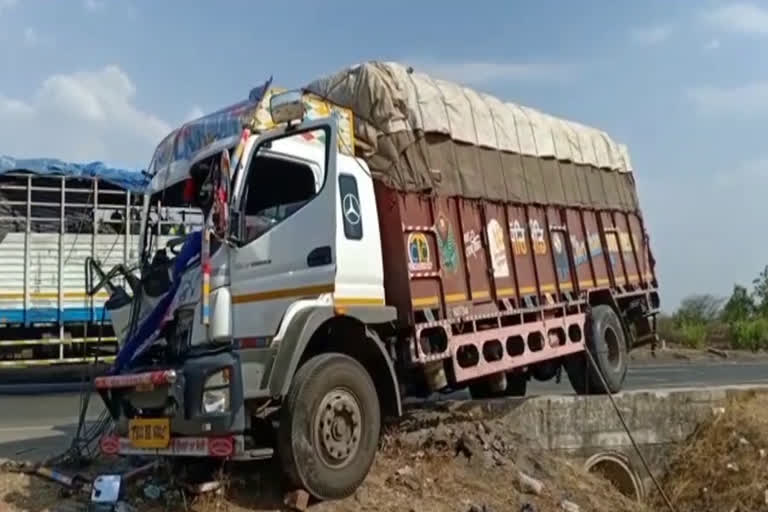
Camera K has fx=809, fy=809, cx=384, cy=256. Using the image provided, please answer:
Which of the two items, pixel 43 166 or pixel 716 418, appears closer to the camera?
pixel 716 418

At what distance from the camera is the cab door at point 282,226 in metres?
5.67

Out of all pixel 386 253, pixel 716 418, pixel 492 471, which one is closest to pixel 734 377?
pixel 716 418

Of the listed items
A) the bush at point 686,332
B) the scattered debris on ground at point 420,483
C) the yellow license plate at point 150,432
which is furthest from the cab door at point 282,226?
the bush at point 686,332

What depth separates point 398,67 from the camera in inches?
290

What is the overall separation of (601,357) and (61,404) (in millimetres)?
8127

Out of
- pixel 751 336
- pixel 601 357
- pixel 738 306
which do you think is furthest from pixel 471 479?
Answer: pixel 738 306

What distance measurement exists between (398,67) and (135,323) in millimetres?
3291

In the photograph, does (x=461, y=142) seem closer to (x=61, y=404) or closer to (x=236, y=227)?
(x=236, y=227)

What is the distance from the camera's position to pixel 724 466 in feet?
29.1

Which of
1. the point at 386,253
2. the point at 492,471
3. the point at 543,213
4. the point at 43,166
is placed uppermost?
the point at 43,166

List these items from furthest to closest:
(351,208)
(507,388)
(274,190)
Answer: (507,388) → (351,208) → (274,190)

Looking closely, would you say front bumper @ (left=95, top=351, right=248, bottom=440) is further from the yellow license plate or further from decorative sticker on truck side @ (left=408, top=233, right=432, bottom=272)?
decorative sticker on truck side @ (left=408, top=233, right=432, bottom=272)

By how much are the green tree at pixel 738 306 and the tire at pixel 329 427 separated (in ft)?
107

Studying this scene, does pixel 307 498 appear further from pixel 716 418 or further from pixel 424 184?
pixel 716 418
